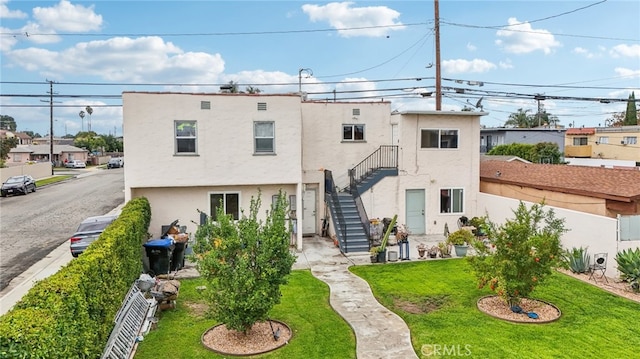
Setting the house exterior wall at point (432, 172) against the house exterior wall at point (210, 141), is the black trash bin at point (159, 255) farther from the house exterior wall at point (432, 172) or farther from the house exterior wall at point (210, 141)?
the house exterior wall at point (432, 172)

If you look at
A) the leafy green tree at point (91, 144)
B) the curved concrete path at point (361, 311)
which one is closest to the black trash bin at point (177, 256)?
the curved concrete path at point (361, 311)

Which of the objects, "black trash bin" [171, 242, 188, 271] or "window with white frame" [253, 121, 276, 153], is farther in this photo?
"window with white frame" [253, 121, 276, 153]

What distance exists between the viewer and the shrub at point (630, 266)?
12.5 metres

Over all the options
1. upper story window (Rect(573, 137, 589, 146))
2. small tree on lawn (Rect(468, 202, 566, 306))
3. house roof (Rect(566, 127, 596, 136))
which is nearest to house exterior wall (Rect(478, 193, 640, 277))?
small tree on lawn (Rect(468, 202, 566, 306))

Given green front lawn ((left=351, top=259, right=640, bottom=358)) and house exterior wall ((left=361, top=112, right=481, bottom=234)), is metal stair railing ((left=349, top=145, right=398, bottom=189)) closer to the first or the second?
house exterior wall ((left=361, top=112, right=481, bottom=234))

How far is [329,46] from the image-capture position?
26.9m

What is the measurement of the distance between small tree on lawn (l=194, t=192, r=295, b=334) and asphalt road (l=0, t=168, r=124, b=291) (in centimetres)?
817

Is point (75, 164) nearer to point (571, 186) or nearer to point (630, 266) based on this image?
point (571, 186)

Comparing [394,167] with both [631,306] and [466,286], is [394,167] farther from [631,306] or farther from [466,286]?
[631,306]

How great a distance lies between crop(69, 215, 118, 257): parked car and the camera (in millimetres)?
14922

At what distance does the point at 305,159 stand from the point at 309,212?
8.25ft

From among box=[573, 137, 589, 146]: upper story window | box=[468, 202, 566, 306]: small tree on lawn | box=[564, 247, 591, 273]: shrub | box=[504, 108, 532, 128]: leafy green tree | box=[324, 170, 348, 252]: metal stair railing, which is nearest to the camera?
box=[468, 202, 566, 306]: small tree on lawn

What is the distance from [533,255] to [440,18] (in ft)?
56.4

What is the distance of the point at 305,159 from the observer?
20.5 metres
